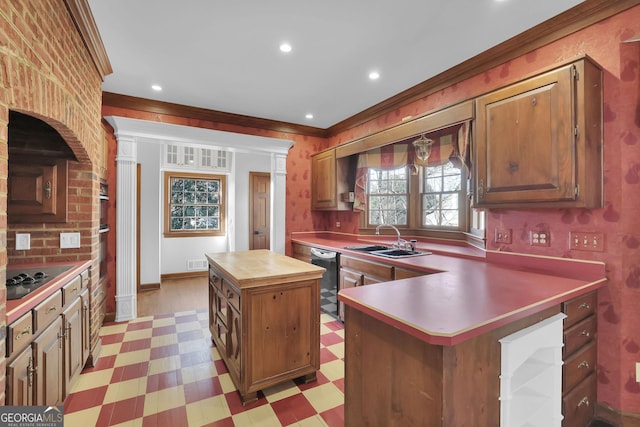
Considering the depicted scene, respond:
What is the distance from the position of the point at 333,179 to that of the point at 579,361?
3.13 m

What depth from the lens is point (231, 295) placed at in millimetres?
2127

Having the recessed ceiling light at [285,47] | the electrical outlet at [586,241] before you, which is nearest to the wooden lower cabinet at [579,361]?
the electrical outlet at [586,241]

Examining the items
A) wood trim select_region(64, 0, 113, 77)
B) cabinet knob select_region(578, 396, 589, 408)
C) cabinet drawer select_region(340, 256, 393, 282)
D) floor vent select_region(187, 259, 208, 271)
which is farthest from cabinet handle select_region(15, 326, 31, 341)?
floor vent select_region(187, 259, 208, 271)

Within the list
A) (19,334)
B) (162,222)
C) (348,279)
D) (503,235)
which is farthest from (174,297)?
(503,235)

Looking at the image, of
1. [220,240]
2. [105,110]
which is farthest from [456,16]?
[220,240]

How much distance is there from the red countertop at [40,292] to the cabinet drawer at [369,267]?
2.33m

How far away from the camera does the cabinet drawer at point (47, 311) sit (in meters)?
1.42

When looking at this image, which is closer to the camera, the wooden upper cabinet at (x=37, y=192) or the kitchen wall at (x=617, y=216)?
the kitchen wall at (x=617, y=216)

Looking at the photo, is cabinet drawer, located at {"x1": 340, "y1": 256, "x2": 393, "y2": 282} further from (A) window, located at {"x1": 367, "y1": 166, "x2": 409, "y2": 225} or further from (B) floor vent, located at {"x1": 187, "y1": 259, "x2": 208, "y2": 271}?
(B) floor vent, located at {"x1": 187, "y1": 259, "x2": 208, "y2": 271}

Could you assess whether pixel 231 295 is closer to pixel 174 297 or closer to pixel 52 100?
pixel 52 100

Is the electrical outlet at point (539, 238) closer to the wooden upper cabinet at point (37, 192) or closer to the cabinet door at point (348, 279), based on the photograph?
the cabinet door at point (348, 279)

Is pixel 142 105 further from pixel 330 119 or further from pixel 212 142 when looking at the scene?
pixel 330 119

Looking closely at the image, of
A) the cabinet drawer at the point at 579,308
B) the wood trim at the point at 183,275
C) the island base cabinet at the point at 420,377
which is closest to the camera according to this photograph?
the island base cabinet at the point at 420,377

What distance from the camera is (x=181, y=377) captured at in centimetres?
224
